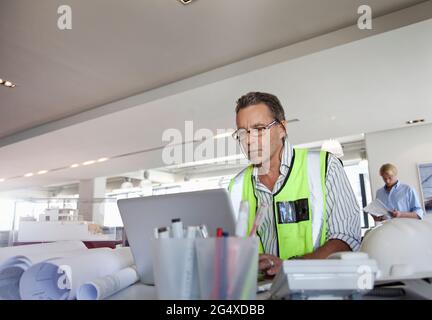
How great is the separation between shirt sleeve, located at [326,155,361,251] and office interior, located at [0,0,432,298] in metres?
0.50

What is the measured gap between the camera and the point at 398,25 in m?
2.92

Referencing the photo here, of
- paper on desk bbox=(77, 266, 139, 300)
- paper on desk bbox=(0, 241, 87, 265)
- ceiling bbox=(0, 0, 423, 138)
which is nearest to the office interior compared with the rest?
ceiling bbox=(0, 0, 423, 138)

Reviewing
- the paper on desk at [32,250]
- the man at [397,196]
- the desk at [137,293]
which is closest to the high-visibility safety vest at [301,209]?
the desk at [137,293]

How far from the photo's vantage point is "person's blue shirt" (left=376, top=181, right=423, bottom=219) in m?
4.49

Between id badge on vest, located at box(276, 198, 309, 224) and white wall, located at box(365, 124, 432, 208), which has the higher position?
white wall, located at box(365, 124, 432, 208)

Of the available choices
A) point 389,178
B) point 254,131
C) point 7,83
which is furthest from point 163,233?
point 389,178

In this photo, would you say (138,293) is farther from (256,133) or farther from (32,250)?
(256,133)

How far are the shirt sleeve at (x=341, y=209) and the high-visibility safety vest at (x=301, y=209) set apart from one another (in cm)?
2

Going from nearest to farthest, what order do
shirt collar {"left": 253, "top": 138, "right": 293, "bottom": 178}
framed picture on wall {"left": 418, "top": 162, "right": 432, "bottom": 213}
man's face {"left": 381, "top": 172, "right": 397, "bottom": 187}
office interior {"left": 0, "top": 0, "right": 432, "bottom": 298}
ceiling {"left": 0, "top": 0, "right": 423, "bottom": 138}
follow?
shirt collar {"left": 253, "top": 138, "right": 293, "bottom": 178}
ceiling {"left": 0, "top": 0, "right": 423, "bottom": 138}
office interior {"left": 0, "top": 0, "right": 432, "bottom": 298}
man's face {"left": 381, "top": 172, "right": 397, "bottom": 187}
framed picture on wall {"left": 418, "top": 162, "right": 432, "bottom": 213}

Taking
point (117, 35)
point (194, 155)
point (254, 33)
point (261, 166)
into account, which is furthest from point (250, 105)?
point (194, 155)

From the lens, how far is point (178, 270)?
56cm

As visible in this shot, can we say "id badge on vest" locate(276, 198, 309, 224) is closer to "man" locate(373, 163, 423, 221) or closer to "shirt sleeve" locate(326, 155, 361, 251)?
"shirt sleeve" locate(326, 155, 361, 251)

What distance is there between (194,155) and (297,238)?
6.32 m

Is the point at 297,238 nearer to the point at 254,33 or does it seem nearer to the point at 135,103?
the point at 254,33
